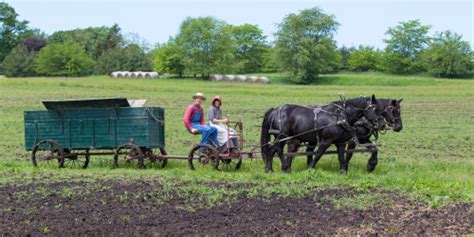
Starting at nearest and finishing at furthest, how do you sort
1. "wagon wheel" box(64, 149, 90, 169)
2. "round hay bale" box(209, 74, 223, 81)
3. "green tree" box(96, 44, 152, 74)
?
"wagon wheel" box(64, 149, 90, 169) → "round hay bale" box(209, 74, 223, 81) → "green tree" box(96, 44, 152, 74)

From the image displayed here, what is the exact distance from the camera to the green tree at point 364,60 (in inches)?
4439

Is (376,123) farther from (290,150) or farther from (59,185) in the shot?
(59,185)

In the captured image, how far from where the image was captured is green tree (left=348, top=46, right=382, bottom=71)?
112750 mm

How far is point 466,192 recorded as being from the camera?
1152 cm

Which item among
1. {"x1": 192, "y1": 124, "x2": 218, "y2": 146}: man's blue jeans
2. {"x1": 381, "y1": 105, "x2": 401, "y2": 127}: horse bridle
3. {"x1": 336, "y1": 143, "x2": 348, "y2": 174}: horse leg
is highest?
{"x1": 381, "y1": 105, "x2": 401, "y2": 127}: horse bridle

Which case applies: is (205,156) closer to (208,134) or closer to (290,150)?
(208,134)

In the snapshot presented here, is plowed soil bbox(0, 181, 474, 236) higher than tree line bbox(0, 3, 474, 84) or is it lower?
lower

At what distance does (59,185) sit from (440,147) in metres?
13.4

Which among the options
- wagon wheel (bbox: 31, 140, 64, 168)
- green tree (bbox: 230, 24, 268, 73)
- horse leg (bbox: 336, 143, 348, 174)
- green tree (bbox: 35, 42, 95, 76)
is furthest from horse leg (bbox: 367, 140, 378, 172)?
green tree (bbox: 230, 24, 268, 73)

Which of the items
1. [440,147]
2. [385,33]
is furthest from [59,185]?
[385,33]

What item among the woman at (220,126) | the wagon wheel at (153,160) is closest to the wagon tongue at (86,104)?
the wagon wheel at (153,160)

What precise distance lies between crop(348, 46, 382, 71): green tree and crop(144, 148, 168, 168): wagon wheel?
98188 millimetres

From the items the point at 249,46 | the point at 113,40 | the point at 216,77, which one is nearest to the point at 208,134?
the point at 216,77

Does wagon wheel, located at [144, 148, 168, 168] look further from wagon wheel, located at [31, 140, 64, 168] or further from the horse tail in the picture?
the horse tail
